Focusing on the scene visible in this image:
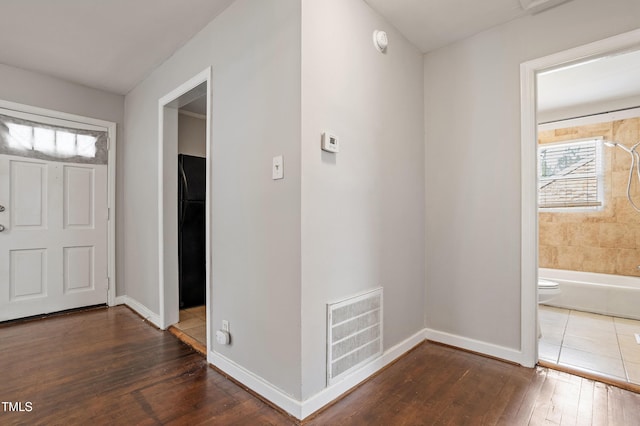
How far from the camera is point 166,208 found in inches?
111

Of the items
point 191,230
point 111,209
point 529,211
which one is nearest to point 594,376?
point 529,211

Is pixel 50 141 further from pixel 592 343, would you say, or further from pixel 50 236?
pixel 592 343

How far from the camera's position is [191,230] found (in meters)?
3.56

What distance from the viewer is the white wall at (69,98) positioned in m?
2.98

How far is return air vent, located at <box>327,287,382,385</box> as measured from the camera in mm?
1721

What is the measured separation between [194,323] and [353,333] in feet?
5.96

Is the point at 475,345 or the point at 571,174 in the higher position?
the point at 571,174

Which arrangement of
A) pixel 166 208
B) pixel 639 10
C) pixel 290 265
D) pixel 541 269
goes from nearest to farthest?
pixel 290 265
pixel 639 10
pixel 166 208
pixel 541 269

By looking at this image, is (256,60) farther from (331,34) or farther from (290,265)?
(290,265)

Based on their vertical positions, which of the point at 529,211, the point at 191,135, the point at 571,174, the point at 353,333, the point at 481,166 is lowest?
the point at 353,333

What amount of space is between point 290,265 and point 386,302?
2.93ft

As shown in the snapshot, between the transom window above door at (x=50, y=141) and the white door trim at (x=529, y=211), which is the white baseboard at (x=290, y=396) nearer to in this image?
the white door trim at (x=529, y=211)

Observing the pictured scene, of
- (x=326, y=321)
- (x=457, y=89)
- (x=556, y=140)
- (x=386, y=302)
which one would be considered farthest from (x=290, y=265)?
(x=556, y=140)

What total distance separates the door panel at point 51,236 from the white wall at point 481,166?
3.55 metres
